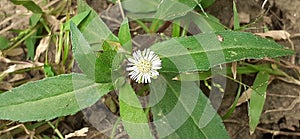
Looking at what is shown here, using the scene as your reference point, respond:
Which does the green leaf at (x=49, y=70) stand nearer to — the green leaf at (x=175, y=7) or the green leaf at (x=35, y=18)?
the green leaf at (x=35, y=18)

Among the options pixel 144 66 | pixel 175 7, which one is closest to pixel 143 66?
pixel 144 66

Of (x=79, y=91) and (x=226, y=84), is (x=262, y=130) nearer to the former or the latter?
(x=226, y=84)

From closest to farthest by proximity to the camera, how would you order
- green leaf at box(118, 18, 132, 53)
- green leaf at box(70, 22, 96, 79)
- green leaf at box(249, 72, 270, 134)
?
green leaf at box(70, 22, 96, 79) → green leaf at box(118, 18, 132, 53) → green leaf at box(249, 72, 270, 134)

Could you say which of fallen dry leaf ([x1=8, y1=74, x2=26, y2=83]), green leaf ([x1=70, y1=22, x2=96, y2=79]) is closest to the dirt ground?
fallen dry leaf ([x1=8, y1=74, x2=26, y2=83])

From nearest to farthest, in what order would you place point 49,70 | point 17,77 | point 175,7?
point 175,7, point 49,70, point 17,77

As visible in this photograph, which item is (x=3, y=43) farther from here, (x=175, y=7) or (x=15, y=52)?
(x=175, y=7)

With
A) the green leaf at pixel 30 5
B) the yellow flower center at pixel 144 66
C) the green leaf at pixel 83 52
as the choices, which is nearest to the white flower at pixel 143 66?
the yellow flower center at pixel 144 66

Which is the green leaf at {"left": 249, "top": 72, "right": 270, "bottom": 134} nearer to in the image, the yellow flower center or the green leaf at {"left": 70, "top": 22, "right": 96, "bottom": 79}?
the yellow flower center
